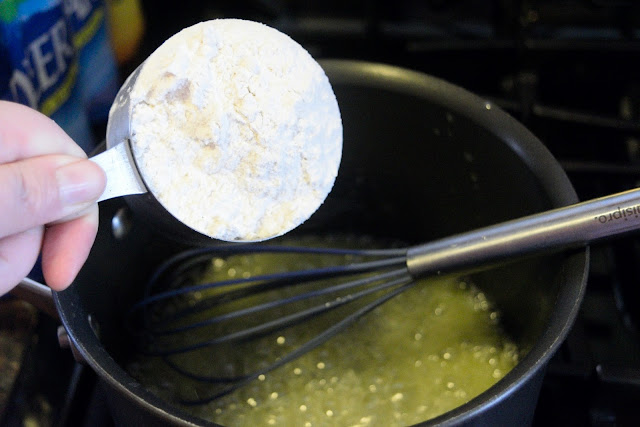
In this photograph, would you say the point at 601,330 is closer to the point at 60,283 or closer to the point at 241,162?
the point at 241,162

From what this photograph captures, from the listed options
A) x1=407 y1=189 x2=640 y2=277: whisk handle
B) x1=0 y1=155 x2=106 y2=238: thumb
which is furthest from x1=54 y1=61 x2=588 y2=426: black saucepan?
x1=0 y1=155 x2=106 y2=238: thumb

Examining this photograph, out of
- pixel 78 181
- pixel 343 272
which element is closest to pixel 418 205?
pixel 343 272

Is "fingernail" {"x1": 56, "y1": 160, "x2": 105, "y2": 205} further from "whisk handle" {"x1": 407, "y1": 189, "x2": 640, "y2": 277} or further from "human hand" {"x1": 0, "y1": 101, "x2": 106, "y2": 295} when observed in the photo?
"whisk handle" {"x1": 407, "y1": 189, "x2": 640, "y2": 277}

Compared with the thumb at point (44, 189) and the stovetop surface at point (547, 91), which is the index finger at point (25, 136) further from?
the stovetop surface at point (547, 91)

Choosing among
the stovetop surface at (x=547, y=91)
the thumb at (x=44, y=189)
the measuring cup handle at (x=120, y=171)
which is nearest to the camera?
the thumb at (x=44, y=189)

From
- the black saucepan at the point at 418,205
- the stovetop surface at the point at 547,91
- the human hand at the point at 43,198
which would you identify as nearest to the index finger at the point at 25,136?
the human hand at the point at 43,198

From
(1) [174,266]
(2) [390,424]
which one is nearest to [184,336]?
(1) [174,266]

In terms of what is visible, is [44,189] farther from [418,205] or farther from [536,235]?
[418,205]
